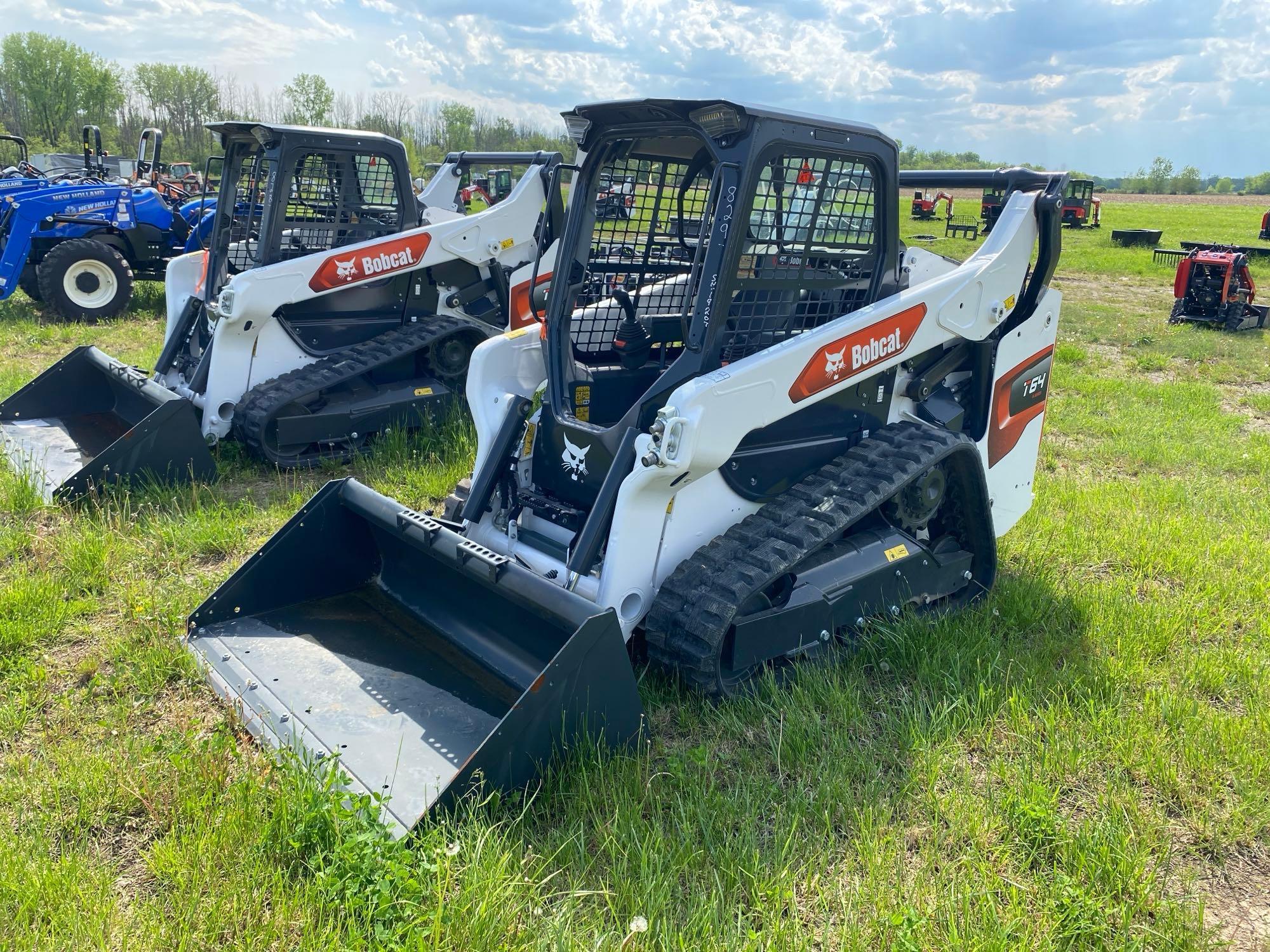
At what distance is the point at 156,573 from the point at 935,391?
12.3ft

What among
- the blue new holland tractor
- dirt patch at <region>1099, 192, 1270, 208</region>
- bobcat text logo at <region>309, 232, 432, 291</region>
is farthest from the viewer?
dirt patch at <region>1099, 192, 1270, 208</region>

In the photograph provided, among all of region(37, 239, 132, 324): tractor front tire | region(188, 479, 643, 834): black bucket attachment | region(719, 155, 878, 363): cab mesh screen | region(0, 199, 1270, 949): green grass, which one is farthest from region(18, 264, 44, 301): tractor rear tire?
region(719, 155, 878, 363): cab mesh screen

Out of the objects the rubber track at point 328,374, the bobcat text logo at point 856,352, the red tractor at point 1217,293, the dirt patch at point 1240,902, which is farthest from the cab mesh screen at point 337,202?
the red tractor at point 1217,293

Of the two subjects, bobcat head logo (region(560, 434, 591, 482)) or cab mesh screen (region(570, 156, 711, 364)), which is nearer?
bobcat head logo (region(560, 434, 591, 482))

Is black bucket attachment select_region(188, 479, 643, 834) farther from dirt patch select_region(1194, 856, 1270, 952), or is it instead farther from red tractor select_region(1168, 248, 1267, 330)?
red tractor select_region(1168, 248, 1267, 330)

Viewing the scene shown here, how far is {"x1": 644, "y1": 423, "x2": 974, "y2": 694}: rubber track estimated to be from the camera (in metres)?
3.35

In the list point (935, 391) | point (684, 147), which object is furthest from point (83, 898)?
point (935, 391)

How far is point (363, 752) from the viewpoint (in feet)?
9.93

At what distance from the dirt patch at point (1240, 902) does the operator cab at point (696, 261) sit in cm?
190

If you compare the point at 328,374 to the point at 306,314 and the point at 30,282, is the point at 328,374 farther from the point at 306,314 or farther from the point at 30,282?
the point at 30,282

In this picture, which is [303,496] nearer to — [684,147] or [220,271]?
[220,271]

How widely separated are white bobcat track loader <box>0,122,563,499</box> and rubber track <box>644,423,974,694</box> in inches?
140

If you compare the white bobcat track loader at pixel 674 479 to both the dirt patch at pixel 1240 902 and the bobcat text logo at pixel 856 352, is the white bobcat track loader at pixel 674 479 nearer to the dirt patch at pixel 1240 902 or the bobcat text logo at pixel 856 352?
the bobcat text logo at pixel 856 352

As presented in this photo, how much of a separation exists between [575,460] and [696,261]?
0.91 metres
